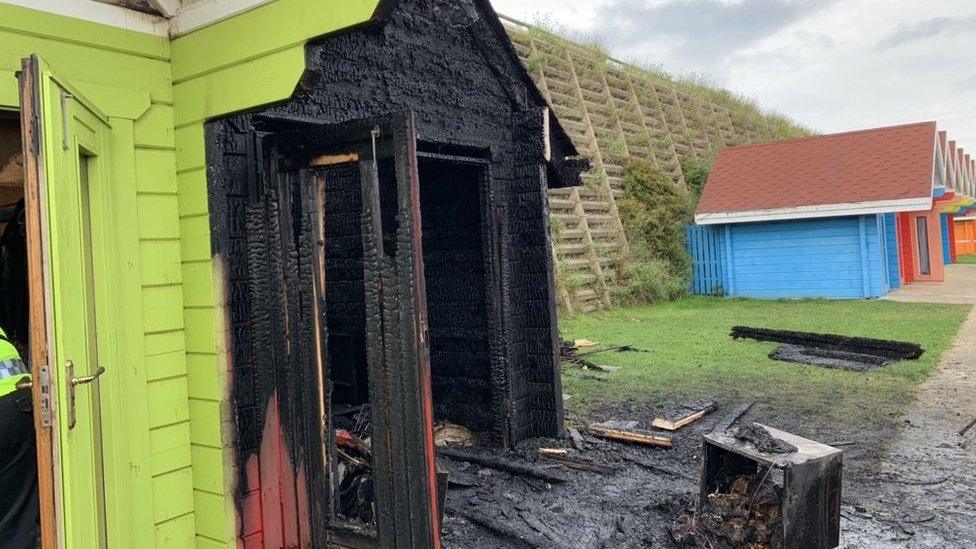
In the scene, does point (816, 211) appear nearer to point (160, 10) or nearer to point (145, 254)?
point (160, 10)

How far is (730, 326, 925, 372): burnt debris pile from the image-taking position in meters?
9.26

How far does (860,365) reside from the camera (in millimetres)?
9000

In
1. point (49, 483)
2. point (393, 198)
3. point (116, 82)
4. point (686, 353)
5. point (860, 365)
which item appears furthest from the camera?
point (686, 353)

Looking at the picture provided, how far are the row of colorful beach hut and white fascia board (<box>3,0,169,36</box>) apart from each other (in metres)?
16.7

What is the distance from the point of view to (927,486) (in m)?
4.86

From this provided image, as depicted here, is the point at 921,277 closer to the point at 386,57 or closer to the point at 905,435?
the point at 905,435

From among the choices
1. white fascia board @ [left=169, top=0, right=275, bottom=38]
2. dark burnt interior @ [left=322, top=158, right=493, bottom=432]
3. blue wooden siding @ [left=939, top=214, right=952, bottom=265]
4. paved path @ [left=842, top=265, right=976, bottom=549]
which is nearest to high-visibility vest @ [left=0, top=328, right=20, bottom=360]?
white fascia board @ [left=169, top=0, right=275, bottom=38]

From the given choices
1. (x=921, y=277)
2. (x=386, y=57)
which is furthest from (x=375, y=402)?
(x=921, y=277)

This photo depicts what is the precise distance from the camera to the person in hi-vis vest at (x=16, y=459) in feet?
9.38

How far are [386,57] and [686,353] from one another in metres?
7.25

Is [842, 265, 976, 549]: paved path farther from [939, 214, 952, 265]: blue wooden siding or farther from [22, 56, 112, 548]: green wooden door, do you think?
[939, 214, 952, 265]: blue wooden siding

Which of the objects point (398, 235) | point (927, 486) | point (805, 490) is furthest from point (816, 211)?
point (398, 235)

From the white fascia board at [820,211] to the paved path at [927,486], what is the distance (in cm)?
977

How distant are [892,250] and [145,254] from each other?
20.9 meters
